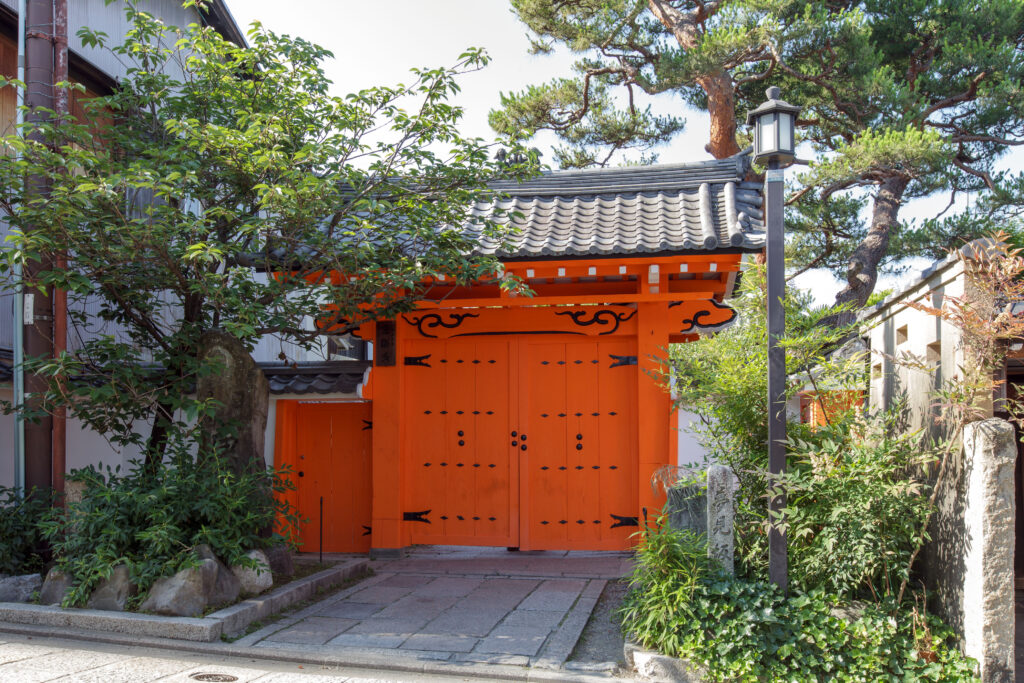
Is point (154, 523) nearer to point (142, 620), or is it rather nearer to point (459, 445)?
point (142, 620)

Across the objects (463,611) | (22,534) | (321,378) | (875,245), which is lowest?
(463,611)

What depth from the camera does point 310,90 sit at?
7430 mm

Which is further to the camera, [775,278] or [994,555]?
[775,278]

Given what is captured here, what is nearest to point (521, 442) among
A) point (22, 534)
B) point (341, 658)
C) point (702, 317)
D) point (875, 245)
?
point (702, 317)

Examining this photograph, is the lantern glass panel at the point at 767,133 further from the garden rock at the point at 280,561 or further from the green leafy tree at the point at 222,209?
the garden rock at the point at 280,561

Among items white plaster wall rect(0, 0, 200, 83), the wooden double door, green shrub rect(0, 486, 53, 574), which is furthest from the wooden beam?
white plaster wall rect(0, 0, 200, 83)

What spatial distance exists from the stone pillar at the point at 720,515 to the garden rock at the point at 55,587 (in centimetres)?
484

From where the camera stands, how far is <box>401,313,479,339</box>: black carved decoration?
9.21m

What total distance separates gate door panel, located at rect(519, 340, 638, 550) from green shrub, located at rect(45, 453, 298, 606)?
326cm

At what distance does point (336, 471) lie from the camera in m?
10.1

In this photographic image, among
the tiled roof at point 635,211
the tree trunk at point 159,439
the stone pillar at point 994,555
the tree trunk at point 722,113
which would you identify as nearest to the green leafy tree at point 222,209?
the tree trunk at point 159,439

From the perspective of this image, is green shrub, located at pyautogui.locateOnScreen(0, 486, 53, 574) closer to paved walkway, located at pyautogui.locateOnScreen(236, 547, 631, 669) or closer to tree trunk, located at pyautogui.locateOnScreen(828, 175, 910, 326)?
paved walkway, located at pyautogui.locateOnScreen(236, 547, 631, 669)

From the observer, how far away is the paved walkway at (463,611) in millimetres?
5629

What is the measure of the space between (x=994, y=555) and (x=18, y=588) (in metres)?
6.96
